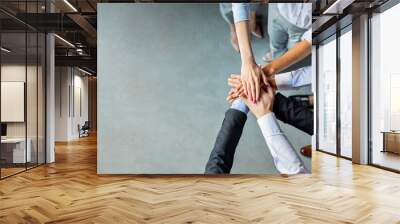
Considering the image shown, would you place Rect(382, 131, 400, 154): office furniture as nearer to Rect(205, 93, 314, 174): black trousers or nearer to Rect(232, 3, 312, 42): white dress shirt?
Rect(205, 93, 314, 174): black trousers

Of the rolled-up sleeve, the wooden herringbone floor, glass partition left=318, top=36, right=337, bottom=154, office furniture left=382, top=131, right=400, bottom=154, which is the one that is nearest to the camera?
the wooden herringbone floor

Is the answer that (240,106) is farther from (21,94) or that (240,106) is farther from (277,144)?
(21,94)

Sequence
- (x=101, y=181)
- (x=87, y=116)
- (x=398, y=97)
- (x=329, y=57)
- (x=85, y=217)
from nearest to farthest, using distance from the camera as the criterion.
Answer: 1. (x=85, y=217)
2. (x=101, y=181)
3. (x=398, y=97)
4. (x=329, y=57)
5. (x=87, y=116)

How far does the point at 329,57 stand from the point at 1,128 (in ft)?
26.4

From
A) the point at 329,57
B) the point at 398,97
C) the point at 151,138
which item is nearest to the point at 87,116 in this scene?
the point at 329,57

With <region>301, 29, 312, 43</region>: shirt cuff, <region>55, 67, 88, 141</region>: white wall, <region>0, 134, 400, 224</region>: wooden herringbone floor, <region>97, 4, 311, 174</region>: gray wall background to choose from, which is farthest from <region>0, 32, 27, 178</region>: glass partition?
<region>55, 67, 88, 141</region>: white wall

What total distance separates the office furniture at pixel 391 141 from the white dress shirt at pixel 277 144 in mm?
2136

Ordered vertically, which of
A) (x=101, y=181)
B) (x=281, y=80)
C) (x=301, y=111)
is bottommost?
(x=101, y=181)

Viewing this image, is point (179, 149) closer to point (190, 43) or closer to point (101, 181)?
point (101, 181)

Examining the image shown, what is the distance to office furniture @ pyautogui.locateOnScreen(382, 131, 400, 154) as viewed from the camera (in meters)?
7.08

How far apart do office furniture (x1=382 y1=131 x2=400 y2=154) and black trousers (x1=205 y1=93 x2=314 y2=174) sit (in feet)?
6.42

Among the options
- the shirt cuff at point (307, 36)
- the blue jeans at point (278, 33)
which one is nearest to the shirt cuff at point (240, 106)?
the blue jeans at point (278, 33)

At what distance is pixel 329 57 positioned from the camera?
34.4ft

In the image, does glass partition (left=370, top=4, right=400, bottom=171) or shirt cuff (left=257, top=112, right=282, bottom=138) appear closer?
shirt cuff (left=257, top=112, right=282, bottom=138)
